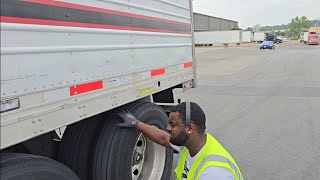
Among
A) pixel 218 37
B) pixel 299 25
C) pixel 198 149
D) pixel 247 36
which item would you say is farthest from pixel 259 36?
pixel 198 149

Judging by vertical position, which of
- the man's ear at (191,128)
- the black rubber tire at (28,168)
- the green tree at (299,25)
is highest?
the green tree at (299,25)

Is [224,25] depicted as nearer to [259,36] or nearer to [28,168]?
[259,36]

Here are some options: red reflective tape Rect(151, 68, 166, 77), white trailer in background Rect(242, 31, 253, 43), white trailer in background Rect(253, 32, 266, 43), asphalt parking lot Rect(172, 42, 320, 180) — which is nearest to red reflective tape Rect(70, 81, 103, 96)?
red reflective tape Rect(151, 68, 166, 77)

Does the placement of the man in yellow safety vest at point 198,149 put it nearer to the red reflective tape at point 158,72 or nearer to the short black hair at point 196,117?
the short black hair at point 196,117

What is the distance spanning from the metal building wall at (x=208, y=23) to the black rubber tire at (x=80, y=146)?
2622 inches

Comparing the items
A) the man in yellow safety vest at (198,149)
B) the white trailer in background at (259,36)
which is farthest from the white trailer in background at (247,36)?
the man in yellow safety vest at (198,149)

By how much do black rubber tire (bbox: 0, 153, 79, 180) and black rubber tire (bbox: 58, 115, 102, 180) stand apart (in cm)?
72

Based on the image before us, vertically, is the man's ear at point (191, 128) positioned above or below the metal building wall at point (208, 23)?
below

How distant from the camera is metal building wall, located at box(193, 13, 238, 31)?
2849 inches

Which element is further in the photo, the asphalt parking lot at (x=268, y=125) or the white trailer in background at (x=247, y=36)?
the white trailer in background at (x=247, y=36)

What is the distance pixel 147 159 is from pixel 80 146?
1046 mm

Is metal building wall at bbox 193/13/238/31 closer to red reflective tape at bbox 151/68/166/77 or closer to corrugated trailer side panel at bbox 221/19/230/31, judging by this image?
corrugated trailer side panel at bbox 221/19/230/31

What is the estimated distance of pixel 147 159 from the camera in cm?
404

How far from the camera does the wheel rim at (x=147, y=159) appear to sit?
3.77m
